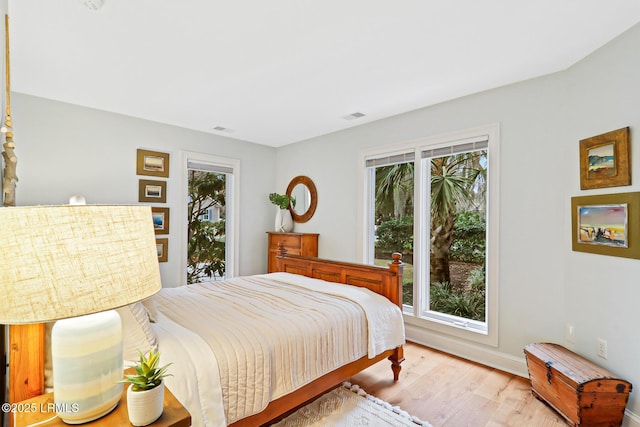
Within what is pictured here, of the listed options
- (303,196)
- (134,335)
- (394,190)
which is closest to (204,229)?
(303,196)

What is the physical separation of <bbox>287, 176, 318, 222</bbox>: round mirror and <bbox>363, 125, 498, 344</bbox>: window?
3.10 feet

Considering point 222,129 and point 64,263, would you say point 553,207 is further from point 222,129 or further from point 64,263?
point 222,129

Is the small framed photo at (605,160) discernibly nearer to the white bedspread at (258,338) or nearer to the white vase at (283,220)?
the white bedspread at (258,338)

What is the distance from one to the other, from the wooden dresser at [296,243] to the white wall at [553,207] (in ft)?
6.09

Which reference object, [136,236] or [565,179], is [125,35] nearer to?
[136,236]

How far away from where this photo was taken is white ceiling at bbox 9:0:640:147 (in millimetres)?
1750

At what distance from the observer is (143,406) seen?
3.01 feet

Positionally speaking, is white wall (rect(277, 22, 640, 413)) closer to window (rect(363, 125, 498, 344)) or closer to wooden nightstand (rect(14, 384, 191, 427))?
window (rect(363, 125, 498, 344))

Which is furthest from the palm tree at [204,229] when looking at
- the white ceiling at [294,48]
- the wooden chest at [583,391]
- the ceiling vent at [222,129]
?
the wooden chest at [583,391]

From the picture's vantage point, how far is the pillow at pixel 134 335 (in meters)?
1.36

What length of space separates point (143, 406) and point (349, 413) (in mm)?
1533

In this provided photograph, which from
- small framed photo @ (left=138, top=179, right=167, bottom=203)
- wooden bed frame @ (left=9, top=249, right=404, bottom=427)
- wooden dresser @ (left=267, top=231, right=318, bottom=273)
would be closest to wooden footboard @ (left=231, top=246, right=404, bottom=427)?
wooden bed frame @ (left=9, top=249, right=404, bottom=427)

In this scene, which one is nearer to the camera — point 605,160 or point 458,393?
point 605,160

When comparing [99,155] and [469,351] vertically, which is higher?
[99,155]
